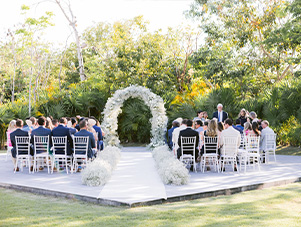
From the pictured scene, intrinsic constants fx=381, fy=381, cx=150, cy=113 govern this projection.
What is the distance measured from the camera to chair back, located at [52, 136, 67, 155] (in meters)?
10.0

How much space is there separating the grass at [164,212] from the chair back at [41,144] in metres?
3.03

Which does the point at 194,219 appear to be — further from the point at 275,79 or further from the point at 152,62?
the point at 275,79

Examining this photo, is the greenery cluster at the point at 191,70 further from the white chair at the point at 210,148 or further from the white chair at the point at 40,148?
the white chair at the point at 40,148

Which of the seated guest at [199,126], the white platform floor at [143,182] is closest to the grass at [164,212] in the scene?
the white platform floor at [143,182]

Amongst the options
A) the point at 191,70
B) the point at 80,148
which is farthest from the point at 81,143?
the point at 191,70

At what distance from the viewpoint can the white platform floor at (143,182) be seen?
704cm

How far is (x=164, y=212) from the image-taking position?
5930 mm

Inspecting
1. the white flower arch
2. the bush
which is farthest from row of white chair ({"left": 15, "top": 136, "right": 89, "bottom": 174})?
the bush

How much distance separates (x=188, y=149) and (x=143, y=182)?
222 centimetres

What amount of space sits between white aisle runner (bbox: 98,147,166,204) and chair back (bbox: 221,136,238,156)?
1961 millimetres

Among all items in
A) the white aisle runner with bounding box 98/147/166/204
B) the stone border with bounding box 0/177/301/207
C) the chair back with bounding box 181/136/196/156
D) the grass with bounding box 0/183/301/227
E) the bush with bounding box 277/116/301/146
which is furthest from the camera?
the bush with bounding box 277/116/301/146

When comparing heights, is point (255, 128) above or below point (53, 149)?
above

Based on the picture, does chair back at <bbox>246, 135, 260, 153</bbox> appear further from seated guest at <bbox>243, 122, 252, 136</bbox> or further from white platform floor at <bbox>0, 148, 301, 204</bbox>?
white platform floor at <bbox>0, 148, 301, 204</bbox>

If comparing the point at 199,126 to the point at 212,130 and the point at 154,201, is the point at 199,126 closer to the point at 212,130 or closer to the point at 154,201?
the point at 212,130
